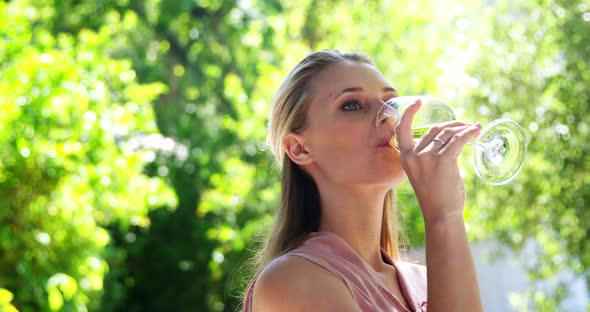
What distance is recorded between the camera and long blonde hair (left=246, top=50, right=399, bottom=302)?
154 centimetres

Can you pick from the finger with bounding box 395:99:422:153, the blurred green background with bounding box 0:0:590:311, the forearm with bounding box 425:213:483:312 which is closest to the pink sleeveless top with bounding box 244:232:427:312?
the forearm with bounding box 425:213:483:312

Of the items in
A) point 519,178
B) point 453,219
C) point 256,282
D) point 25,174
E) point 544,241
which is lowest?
point 544,241

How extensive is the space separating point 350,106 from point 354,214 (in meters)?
0.20

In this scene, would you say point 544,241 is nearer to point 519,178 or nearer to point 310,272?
point 519,178

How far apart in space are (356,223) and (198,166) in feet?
11.7

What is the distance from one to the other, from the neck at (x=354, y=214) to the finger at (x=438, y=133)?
168mm

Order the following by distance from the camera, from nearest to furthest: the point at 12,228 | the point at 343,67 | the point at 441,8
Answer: the point at 343,67, the point at 12,228, the point at 441,8

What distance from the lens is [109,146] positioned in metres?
3.11

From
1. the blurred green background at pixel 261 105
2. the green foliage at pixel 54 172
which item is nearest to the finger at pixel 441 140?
the green foliage at pixel 54 172

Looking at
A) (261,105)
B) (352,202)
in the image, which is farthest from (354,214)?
(261,105)

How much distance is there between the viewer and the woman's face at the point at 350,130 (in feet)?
4.58

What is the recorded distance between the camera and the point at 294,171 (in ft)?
5.21

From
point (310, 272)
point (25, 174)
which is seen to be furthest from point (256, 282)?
point (25, 174)

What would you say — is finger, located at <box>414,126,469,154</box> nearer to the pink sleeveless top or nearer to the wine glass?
the wine glass
